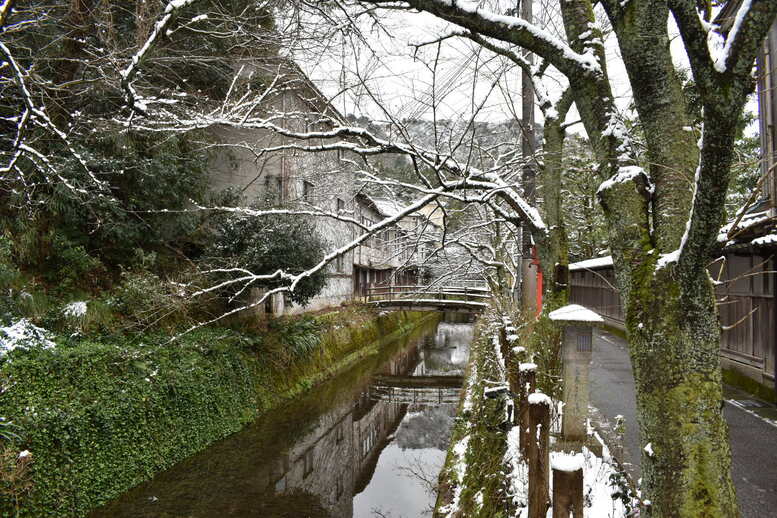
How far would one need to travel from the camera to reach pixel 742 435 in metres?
6.49

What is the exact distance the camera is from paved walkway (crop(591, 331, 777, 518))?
15.5 feet

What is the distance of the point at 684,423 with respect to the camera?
91.0 inches

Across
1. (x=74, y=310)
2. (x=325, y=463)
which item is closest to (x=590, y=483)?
(x=325, y=463)

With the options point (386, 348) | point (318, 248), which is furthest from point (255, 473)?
point (386, 348)

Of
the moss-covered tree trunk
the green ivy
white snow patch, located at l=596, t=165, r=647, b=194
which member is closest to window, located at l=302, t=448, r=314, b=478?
the green ivy

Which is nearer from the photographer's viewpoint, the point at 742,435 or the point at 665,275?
the point at 665,275

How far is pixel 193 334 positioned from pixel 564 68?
9520mm

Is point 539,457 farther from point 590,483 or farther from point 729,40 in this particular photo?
point 729,40

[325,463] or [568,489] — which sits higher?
[568,489]

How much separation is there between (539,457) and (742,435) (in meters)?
5.14

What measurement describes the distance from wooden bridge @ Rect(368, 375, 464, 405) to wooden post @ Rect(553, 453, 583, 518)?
40.3 feet

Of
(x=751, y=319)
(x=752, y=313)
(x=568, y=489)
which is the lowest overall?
(x=568, y=489)

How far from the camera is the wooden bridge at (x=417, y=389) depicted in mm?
14711

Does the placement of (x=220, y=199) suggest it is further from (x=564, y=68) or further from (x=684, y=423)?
(x=684, y=423)
